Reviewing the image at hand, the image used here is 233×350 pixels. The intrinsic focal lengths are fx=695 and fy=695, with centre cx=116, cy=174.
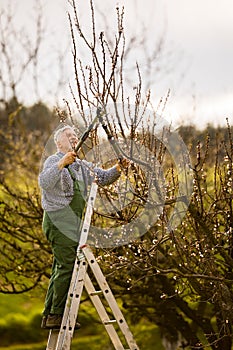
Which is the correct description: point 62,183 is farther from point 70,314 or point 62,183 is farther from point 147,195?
point 70,314

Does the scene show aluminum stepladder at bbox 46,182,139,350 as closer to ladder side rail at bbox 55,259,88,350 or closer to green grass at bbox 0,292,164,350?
ladder side rail at bbox 55,259,88,350

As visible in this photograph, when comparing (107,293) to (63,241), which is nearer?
(107,293)

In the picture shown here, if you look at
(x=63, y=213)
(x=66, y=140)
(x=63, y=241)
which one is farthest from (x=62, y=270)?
(x=66, y=140)

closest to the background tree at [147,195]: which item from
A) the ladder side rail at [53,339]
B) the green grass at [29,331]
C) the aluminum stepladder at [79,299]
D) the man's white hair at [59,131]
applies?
the man's white hair at [59,131]

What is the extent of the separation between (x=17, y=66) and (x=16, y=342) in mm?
4191

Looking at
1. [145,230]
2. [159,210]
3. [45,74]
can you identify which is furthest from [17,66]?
[159,210]

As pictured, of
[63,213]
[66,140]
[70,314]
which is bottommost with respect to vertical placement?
[70,314]

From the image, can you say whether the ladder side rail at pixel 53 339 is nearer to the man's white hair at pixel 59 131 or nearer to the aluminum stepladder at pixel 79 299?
the aluminum stepladder at pixel 79 299

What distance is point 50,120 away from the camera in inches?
497

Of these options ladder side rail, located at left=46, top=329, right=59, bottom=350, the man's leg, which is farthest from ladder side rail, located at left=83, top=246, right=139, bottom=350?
ladder side rail, located at left=46, top=329, right=59, bottom=350

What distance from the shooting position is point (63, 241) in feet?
15.8

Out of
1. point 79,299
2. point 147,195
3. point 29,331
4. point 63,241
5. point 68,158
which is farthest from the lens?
point 29,331

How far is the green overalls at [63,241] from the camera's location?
4793 millimetres

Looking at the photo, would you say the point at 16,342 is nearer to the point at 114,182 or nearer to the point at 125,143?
the point at 114,182
